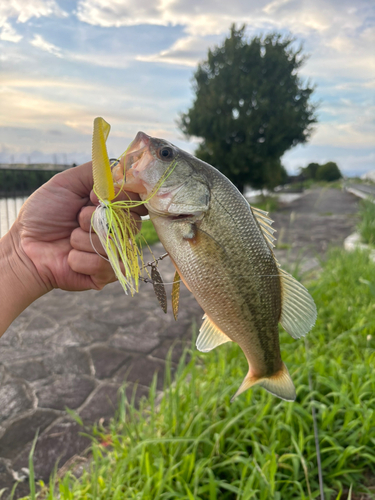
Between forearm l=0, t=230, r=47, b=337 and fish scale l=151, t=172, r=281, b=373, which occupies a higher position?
A: fish scale l=151, t=172, r=281, b=373

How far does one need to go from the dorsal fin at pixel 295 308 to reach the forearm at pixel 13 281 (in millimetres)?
1161

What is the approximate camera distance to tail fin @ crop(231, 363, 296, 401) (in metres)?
1.26

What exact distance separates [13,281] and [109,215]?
89 centimetres

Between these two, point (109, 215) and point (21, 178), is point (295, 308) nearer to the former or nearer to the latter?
point (109, 215)

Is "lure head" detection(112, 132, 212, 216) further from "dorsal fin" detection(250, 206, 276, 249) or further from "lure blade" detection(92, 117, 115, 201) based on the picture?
"dorsal fin" detection(250, 206, 276, 249)

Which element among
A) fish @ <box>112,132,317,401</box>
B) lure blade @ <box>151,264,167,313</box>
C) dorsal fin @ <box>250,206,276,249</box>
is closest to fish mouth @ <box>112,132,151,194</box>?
fish @ <box>112,132,317,401</box>

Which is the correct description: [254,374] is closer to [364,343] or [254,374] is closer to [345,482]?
[345,482]

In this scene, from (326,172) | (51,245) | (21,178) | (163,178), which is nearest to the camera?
(163,178)

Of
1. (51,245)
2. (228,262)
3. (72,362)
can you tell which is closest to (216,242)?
(228,262)

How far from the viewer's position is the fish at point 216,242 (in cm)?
113

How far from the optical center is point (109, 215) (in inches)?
44.6

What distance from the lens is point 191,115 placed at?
647 inches

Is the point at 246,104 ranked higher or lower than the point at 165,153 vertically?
higher

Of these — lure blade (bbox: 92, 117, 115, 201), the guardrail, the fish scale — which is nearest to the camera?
→ lure blade (bbox: 92, 117, 115, 201)
